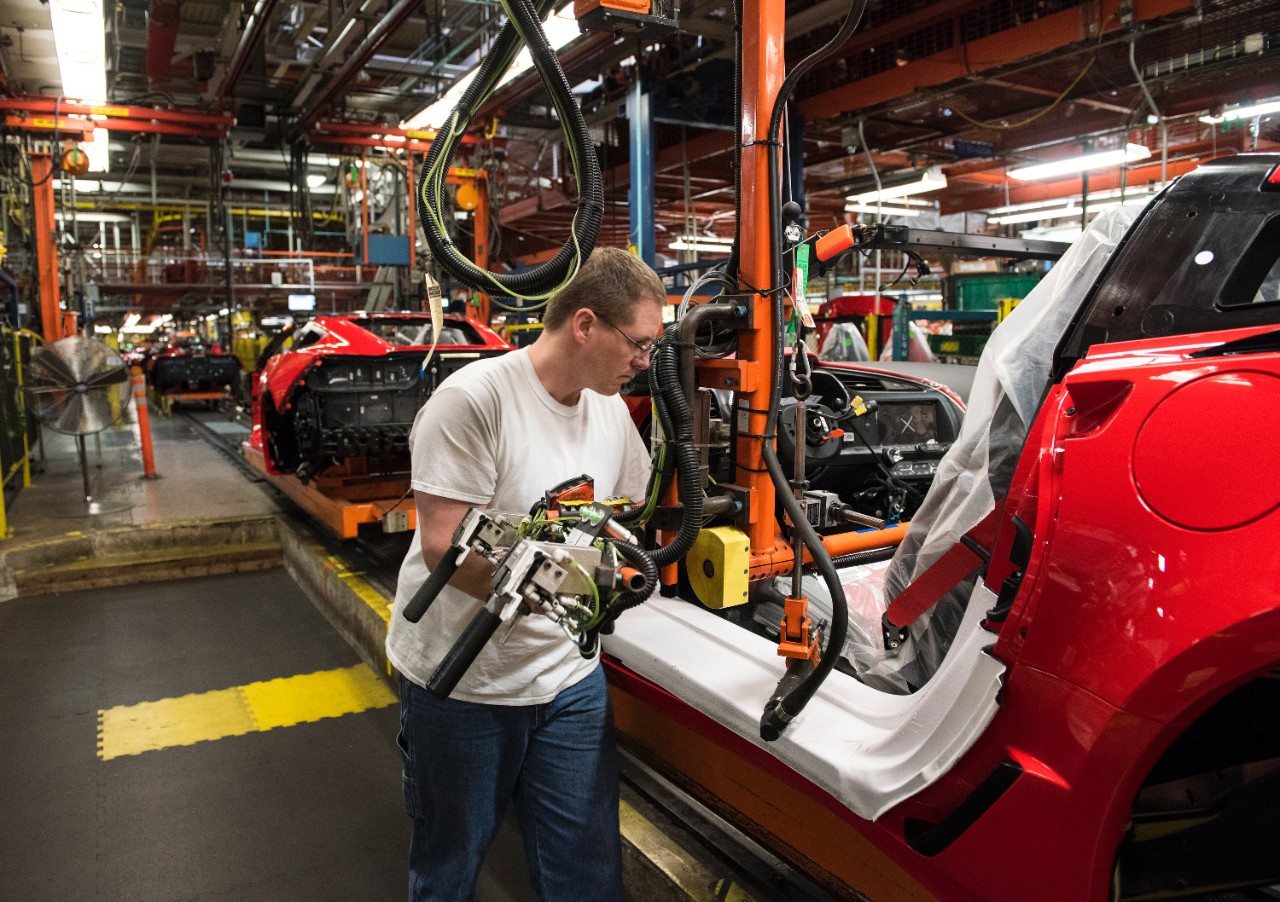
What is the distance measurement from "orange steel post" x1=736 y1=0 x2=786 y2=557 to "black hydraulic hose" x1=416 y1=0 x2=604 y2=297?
59 cm

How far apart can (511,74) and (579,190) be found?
7208mm

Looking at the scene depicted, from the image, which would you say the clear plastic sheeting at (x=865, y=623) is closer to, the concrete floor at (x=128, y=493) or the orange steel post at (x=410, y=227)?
the concrete floor at (x=128, y=493)

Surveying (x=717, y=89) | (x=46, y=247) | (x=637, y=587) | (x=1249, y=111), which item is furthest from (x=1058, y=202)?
(x=46, y=247)

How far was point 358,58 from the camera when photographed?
29.0 ft

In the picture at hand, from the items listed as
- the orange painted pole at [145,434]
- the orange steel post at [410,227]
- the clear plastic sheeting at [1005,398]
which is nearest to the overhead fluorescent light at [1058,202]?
the orange steel post at [410,227]

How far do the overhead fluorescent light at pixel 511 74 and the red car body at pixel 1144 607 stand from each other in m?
5.29

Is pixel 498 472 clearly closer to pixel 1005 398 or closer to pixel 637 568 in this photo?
pixel 637 568

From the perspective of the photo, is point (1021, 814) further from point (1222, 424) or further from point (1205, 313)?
point (1205, 313)

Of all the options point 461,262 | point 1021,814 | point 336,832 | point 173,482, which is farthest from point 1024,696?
point 173,482

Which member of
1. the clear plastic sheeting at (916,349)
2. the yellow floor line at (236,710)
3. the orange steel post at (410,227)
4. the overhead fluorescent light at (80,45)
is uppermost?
the overhead fluorescent light at (80,45)

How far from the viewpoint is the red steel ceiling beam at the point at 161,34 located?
885 centimetres

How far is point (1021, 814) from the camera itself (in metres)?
1.36

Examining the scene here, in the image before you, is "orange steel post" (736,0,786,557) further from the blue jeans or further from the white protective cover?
the blue jeans

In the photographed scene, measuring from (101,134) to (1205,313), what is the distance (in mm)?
12265
